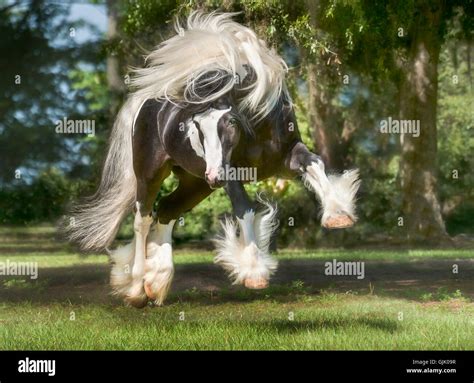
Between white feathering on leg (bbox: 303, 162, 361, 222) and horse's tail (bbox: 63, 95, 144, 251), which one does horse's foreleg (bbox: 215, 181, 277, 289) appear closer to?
white feathering on leg (bbox: 303, 162, 361, 222)

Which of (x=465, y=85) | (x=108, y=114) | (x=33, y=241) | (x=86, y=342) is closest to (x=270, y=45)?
(x=86, y=342)

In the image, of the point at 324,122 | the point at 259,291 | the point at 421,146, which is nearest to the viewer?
the point at 259,291

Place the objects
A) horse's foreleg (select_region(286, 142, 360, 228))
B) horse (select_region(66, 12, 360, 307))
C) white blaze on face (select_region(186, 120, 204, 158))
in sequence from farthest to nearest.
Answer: white blaze on face (select_region(186, 120, 204, 158)) < horse (select_region(66, 12, 360, 307)) < horse's foreleg (select_region(286, 142, 360, 228))

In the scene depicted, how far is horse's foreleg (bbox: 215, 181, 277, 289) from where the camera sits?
19.1 feet

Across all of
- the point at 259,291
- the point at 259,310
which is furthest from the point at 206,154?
the point at 259,291

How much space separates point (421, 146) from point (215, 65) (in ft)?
30.6

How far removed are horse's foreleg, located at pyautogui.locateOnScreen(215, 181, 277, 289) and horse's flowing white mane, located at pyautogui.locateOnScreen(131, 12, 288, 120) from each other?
30.2 inches

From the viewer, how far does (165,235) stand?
24.0ft

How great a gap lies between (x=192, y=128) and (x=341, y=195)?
1198 mm

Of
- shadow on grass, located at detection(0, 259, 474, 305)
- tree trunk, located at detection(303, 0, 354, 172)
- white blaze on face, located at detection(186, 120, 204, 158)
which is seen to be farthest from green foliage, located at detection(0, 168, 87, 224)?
white blaze on face, located at detection(186, 120, 204, 158)

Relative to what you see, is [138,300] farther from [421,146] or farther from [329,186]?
[421,146]

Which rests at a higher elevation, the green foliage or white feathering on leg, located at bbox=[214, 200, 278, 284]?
the green foliage

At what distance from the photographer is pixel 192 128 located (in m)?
6.53
